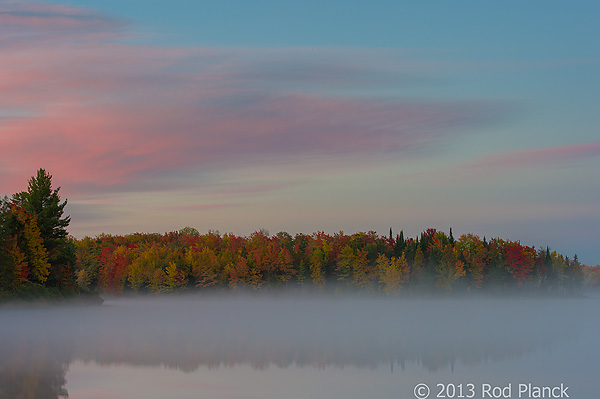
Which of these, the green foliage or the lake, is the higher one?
the green foliage

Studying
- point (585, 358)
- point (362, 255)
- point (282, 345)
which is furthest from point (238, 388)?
point (362, 255)

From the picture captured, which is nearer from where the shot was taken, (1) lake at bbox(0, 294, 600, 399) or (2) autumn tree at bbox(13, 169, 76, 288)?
(1) lake at bbox(0, 294, 600, 399)

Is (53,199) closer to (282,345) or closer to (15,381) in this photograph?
(282,345)

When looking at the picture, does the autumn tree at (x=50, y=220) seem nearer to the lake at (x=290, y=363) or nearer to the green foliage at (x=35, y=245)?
the green foliage at (x=35, y=245)

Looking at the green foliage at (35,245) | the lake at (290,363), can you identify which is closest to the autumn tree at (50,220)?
the green foliage at (35,245)

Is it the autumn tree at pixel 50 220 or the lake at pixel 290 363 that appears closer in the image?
the lake at pixel 290 363

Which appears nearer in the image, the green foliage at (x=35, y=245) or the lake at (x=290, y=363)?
the lake at (x=290, y=363)

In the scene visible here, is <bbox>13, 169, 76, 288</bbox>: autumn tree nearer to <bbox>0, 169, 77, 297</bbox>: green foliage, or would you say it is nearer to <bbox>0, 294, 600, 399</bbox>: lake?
<bbox>0, 169, 77, 297</bbox>: green foliage

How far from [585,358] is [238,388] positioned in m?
24.9

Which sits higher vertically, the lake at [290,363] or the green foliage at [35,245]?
the green foliage at [35,245]

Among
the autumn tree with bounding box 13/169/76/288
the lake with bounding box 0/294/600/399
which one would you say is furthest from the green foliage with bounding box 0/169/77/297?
the lake with bounding box 0/294/600/399

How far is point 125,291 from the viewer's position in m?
199

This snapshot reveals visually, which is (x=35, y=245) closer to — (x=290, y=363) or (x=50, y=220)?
(x=50, y=220)

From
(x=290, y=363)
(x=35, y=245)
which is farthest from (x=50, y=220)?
(x=290, y=363)
